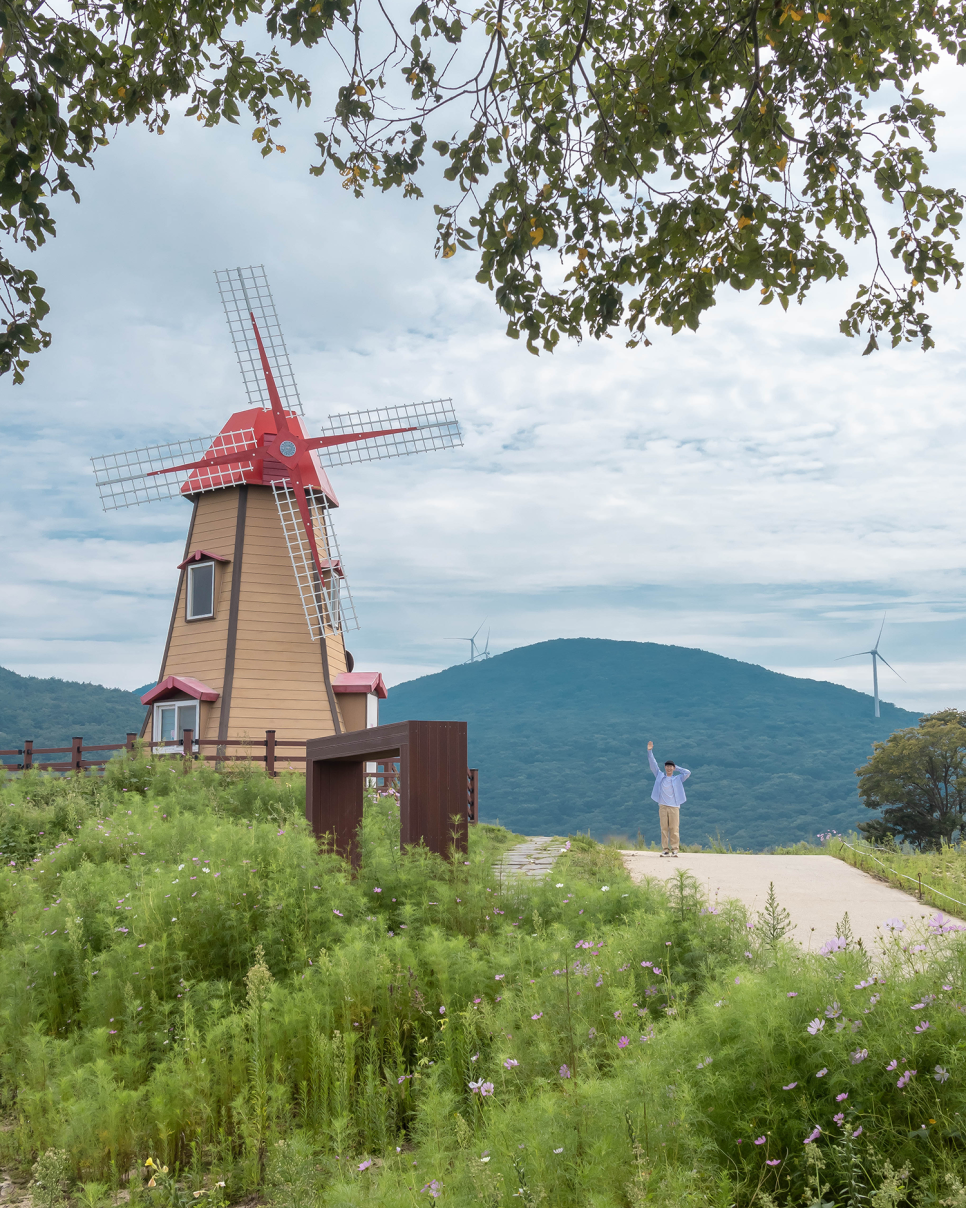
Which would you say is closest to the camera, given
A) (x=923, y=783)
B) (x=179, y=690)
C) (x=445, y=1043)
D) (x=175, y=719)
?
(x=445, y=1043)

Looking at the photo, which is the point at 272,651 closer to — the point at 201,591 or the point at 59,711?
the point at 201,591

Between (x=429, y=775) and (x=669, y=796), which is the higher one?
(x=429, y=775)

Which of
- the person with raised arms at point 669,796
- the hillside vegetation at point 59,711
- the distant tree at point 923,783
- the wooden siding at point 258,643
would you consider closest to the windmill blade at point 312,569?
the wooden siding at point 258,643

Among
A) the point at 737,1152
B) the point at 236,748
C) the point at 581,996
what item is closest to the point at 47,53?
the point at 581,996

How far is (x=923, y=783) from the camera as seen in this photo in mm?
31781

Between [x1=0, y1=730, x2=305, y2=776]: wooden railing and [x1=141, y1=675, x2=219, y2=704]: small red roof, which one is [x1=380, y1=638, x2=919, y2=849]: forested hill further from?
[x1=141, y1=675, x2=219, y2=704]: small red roof

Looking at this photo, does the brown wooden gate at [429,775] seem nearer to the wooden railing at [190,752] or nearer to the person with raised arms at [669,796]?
the person with raised arms at [669,796]

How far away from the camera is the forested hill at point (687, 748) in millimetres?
107812

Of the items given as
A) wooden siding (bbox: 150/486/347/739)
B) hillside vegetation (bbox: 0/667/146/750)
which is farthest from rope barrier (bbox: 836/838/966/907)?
hillside vegetation (bbox: 0/667/146/750)

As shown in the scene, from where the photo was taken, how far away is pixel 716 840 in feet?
54.0

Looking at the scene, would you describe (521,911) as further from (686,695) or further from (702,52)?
(686,695)

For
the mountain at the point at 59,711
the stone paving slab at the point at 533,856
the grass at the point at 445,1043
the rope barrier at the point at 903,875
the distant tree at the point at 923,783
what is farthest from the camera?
the mountain at the point at 59,711

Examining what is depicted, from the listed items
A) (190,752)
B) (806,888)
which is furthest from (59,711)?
(806,888)

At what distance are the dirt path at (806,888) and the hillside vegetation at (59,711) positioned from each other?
71371mm
